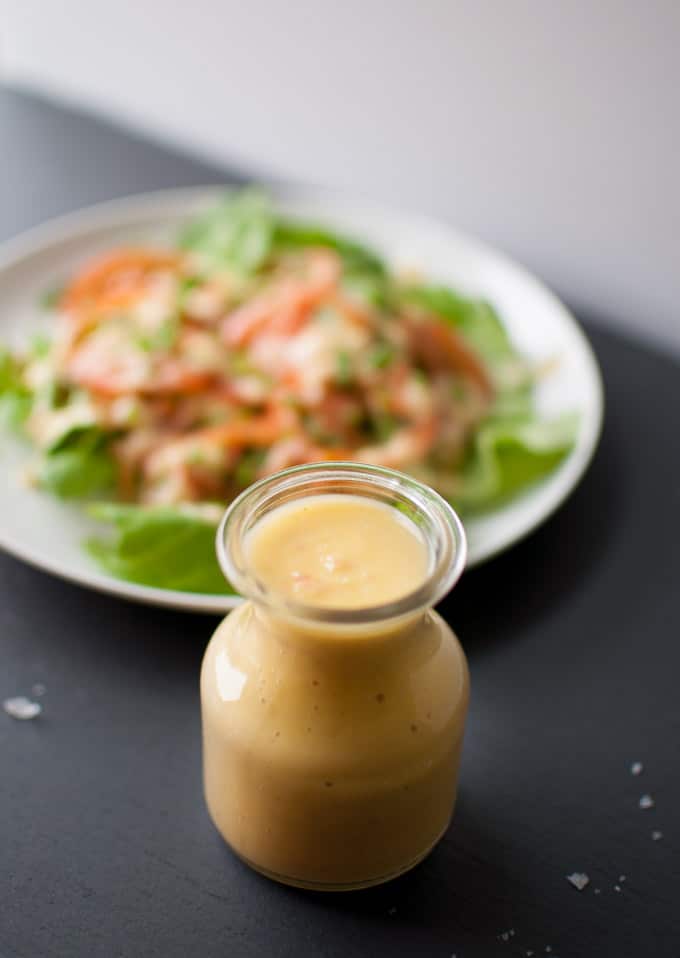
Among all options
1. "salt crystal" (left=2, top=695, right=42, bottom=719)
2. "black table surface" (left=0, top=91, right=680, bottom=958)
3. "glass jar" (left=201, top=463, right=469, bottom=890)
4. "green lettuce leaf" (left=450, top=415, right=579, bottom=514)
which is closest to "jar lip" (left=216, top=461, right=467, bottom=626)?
"glass jar" (left=201, top=463, right=469, bottom=890)

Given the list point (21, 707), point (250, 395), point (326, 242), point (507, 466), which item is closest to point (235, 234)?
point (326, 242)

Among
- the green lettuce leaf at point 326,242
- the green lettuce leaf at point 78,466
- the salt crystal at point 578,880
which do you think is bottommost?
the green lettuce leaf at point 78,466

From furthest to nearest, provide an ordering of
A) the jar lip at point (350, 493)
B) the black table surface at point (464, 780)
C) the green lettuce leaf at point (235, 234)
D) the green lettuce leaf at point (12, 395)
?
the green lettuce leaf at point (235, 234) < the green lettuce leaf at point (12, 395) < the black table surface at point (464, 780) < the jar lip at point (350, 493)

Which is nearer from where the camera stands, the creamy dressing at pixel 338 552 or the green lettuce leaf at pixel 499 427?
the creamy dressing at pixel 338 552

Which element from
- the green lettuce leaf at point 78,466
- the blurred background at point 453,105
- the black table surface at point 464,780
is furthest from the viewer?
the blurred background at point 453,105

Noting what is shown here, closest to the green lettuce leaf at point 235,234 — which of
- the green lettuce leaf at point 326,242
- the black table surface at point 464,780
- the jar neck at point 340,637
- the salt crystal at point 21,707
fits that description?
the green lettuce leaf at point 326,242

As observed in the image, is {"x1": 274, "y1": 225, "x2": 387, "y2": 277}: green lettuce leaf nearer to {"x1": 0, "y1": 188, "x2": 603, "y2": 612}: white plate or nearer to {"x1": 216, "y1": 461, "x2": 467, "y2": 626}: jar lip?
{"x1": 0, "y1": 188, "x2": 603, "y2": 612}: white plate

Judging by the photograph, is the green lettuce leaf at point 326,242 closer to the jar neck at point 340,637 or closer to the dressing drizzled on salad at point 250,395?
the dressing drizzled on salad at point 250,395

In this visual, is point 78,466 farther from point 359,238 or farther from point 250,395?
point 359,238
